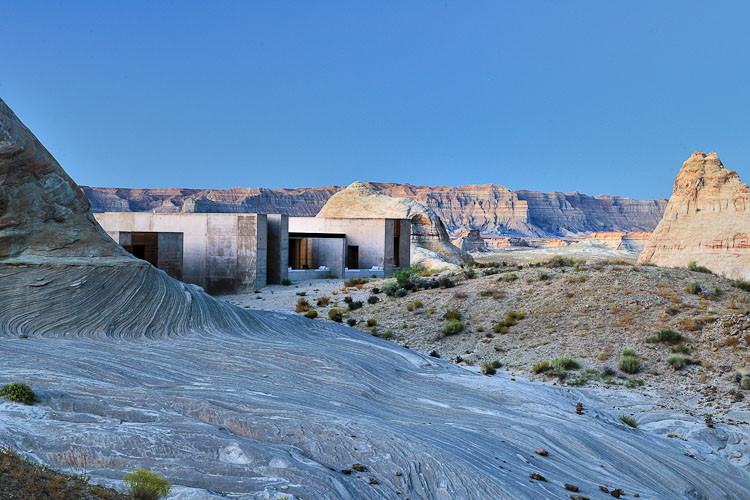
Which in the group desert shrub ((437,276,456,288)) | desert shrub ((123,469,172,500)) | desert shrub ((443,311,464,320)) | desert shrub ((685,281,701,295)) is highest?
desert shrub ((685,281,701,295))

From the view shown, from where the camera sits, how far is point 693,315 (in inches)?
636

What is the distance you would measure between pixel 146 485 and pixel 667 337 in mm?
14325

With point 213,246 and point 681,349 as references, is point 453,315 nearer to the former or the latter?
point 681,349

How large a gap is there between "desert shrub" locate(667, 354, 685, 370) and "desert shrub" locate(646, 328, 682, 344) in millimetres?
1042

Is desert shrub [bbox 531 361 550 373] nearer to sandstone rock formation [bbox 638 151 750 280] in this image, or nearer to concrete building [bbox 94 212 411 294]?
concrete building [bbox 94 212 411 294]

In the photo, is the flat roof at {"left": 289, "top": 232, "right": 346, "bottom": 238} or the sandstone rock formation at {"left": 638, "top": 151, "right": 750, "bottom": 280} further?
the sandstone rock formation at {"left": 638, "top": 151, "right": 750, "bottom": 280}

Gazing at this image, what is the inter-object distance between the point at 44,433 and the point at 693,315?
1645 cm

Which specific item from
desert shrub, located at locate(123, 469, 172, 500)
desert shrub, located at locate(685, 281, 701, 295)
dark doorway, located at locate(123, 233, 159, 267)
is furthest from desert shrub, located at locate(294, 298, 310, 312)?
desert shrub, located at locate(123, 469, 172, 500)

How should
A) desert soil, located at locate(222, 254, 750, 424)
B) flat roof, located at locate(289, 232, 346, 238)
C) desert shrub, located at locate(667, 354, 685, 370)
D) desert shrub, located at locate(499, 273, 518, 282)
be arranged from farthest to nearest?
flat roof, located at locate(289, 232, 346, 238)
desert shrub, located at locate(499, 273, 518, 282)
desert shrub, located at locate(667, 354, 685, 370)
desert soil, located at locate(222, 254, 750, 424)

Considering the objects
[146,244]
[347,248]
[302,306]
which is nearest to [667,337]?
[302,306]

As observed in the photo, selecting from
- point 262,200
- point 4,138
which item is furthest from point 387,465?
point 262,200

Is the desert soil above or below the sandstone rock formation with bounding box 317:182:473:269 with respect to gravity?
below

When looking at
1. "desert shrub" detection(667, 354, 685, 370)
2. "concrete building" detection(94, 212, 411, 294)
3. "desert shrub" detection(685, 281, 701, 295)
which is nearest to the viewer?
"desert shrub" detection(667, 354, 685, 370)

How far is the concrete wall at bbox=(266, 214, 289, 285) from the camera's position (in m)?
27.8
